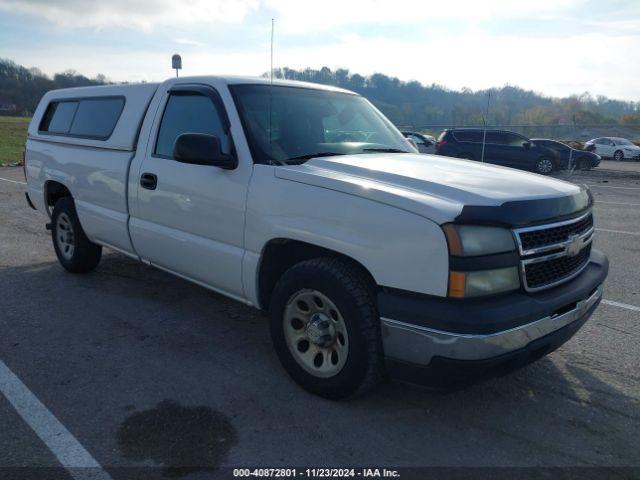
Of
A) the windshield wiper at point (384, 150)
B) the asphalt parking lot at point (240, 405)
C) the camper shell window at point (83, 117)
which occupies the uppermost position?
the camper shell window at point (83, 117)

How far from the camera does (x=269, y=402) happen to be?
319 centimetres

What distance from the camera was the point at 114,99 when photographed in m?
4.93

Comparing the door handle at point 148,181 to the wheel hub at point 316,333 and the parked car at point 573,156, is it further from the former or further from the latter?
the parked car at point 573,156

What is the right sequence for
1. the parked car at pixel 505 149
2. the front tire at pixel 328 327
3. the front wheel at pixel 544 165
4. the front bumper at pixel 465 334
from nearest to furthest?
the front bumper at pixel 465 334, the front tire at pixel 328 327, the parked car at pixel 505 149, the front wheel at pixel 544 165

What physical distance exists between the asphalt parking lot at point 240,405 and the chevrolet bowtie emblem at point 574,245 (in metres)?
0.92

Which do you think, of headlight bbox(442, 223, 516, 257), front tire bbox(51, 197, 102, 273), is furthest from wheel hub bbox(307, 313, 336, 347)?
front tire bbox(51, 197, 102, 273)

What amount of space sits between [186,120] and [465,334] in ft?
8.95

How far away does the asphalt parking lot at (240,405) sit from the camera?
269 cm

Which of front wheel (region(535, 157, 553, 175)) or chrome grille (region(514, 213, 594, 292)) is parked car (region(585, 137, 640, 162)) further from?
chrome grille (region(514, 213, 594, 292))

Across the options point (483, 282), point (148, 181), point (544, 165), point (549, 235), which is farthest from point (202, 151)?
point (544, 165)

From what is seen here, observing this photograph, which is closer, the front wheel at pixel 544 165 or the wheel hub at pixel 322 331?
the wheel hub at pixel 322 331

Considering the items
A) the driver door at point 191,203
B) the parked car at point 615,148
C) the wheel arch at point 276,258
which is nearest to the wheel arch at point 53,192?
the driver door at point 191,203

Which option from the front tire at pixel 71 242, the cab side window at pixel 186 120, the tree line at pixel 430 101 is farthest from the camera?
the tree line at pixel 430 101

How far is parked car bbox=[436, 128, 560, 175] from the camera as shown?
67.3 feet
